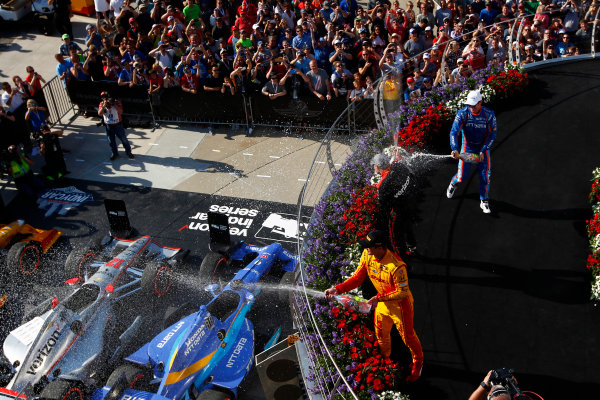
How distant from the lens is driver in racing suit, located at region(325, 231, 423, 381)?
308 inches

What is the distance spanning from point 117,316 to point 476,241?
21.2 ft

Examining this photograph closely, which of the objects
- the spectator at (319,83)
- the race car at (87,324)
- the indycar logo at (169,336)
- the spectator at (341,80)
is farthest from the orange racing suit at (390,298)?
the spectator at (319,83)

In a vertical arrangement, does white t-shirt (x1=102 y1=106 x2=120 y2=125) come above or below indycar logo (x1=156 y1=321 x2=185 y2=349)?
above

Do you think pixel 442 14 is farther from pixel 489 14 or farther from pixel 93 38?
pixel 93 38

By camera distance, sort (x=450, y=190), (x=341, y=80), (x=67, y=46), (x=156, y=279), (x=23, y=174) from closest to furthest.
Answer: (x=450, y=190)
(x=156, y=279)
(x=23, y=174)
(x=341, y=80)
(x=67, y=46)

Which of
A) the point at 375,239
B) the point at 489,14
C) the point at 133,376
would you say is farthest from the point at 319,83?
the point at 375,239

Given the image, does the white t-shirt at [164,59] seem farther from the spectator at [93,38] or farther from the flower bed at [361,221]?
the flower bed at [361,221]

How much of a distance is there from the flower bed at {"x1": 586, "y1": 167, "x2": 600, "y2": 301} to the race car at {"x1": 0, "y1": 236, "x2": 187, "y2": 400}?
739cm

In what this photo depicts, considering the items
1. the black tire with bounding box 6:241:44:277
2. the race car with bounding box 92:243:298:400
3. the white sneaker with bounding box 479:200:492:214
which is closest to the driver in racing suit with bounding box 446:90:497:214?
the white sneaker with bounding box 479:200:492:214

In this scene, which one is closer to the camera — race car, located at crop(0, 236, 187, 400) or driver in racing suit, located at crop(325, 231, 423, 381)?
driver in racing suit, located at crop(325, 231, 423, 381)

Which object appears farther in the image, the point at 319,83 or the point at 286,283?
the point at 319,83

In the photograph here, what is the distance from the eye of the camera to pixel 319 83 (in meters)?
16.9

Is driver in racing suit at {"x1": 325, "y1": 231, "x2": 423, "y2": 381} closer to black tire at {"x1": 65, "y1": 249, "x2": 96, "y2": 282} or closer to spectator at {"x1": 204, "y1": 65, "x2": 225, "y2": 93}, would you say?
black tire at {"x1": 65, "y1": 249, "x2": 96, "y2": 282}

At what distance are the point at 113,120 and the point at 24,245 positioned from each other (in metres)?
4.49
